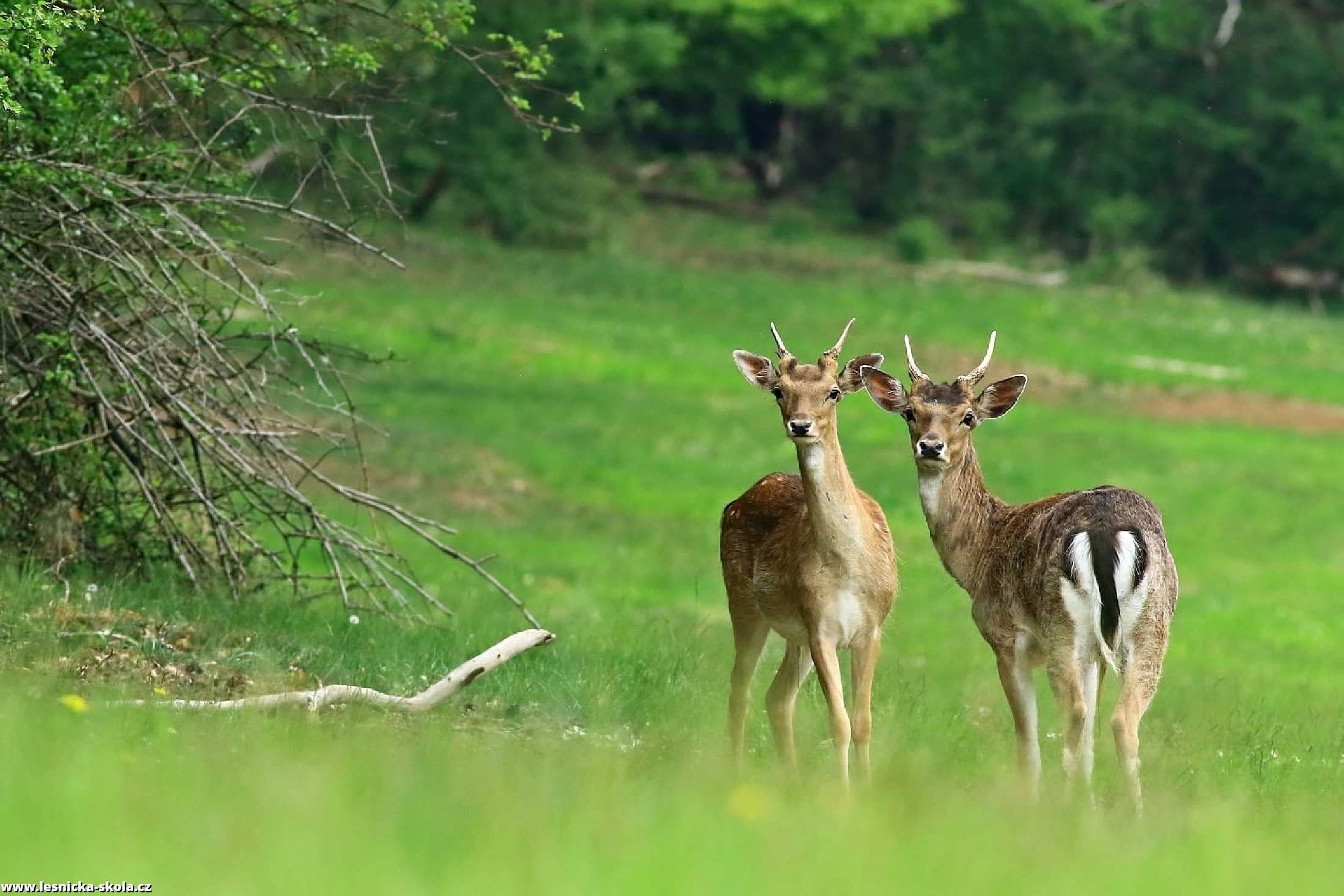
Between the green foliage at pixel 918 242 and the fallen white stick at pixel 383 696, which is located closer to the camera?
the fallen white stick at pixel 383 696

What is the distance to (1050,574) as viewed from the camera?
348 inches

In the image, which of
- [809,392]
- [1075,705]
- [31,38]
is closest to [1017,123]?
[31,38]

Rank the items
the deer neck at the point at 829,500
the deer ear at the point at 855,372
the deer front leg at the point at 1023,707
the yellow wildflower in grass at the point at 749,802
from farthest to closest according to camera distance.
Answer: the deer ear at the point at 855,372, the deer neck at the point at 829,500, the deer front leg at the point at 1023,707, the yellow wildflower in grass at the point at 749,802

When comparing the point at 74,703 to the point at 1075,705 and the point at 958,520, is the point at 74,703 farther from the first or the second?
the point at 958,520

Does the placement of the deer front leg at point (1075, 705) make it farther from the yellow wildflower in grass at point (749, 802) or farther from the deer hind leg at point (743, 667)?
the yellow wildflower in grass at point (749, 802)

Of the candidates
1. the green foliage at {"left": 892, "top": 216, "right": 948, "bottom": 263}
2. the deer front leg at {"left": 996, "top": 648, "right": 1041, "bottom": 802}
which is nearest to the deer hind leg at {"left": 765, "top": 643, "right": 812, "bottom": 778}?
the deer front leg at {"left": 996, "top": 648, "right": 1041, "bottom": 802}

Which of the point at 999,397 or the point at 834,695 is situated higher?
the point at 999,397

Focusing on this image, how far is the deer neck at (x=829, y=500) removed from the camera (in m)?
8.84

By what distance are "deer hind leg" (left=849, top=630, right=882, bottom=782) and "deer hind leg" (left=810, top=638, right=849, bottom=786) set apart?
2.3 inches

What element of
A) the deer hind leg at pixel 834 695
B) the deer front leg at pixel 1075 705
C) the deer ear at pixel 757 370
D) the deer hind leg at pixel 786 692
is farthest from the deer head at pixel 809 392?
the deer front leg at pixel 1075 705

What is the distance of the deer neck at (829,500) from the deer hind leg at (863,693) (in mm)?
417

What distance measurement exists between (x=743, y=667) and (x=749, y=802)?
2934 millimetres

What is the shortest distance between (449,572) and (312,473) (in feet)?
22.4

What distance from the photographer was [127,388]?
1095cm
